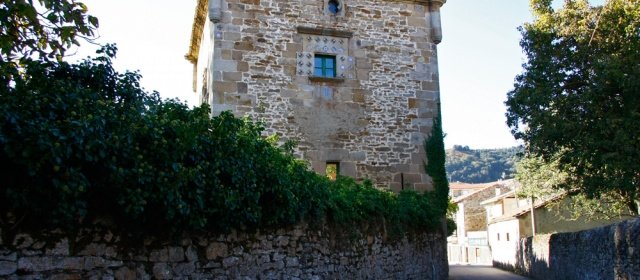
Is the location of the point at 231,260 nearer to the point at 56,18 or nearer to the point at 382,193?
the point at 56,18

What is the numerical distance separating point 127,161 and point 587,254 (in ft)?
39.1

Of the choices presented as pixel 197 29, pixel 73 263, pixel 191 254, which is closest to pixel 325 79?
pixel 197 29

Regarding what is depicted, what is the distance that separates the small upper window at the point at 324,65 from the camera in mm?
14180

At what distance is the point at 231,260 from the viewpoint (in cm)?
693

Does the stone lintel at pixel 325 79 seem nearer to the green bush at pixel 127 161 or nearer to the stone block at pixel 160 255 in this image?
the green bush at pixel 127 161

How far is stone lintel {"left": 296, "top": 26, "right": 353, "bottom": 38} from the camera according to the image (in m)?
14.1

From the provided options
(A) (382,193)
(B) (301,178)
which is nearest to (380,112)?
(A) (382,193)

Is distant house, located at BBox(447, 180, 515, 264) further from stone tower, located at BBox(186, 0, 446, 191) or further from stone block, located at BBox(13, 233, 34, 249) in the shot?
stone block, located at BBox(13, 233, 34, 249)

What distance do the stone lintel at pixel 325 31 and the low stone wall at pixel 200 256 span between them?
582 cm

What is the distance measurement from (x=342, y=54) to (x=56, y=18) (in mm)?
8778

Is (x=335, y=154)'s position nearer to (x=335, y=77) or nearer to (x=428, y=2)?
(x=335, y=77)

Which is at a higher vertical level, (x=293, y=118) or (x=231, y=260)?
(x=293, y=118)

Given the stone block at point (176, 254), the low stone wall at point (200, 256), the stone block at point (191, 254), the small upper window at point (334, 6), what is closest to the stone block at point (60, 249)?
the low stone wall at point (200, 256)

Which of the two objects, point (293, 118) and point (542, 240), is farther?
point (542, 240)
